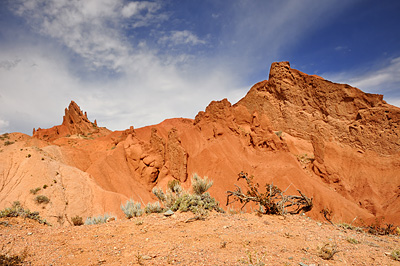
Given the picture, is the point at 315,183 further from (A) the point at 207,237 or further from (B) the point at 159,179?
(A) the point at 207,237

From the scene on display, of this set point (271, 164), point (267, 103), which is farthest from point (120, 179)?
point (267, 103)

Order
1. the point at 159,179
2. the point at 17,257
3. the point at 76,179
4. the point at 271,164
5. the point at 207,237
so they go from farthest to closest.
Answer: the point at 159,179, the point at 271,164, the point at 76,179, the point at 207,237, the point at 17,257

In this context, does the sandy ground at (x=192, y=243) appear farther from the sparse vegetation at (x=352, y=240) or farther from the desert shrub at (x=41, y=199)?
the desert shrub at (x=41, y=199)

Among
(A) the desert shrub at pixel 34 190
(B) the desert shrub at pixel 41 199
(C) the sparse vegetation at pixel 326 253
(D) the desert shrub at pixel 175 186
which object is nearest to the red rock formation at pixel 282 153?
(A) the desert shrub at pixel 34 190

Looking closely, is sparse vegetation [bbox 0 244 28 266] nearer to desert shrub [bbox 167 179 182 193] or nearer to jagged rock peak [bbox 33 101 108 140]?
desert shrub [bbox 167 179 182 193]

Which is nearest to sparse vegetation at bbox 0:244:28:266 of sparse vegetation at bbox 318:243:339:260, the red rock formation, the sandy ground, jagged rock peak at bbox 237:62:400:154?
the sandy ground

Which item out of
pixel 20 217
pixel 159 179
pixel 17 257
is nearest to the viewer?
pixel 17 257

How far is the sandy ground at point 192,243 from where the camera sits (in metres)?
3.59

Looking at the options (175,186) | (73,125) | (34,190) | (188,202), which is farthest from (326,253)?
(73,125)

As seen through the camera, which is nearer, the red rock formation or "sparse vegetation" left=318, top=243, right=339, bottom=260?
"sparse vegetation" left=318, top=243, right=339, bottom=260

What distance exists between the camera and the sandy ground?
3.59m

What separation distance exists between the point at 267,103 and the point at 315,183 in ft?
42.0

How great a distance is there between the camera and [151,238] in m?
4.51

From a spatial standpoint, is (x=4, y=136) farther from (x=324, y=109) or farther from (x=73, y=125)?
(x=324, y=109)
